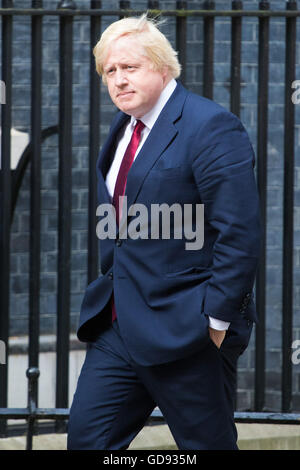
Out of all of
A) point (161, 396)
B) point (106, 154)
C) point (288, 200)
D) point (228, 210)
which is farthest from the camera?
point (288, 200)

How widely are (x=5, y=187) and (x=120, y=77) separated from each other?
1465 mm

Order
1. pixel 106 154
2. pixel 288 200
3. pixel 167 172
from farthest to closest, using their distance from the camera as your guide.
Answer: pixel 288 200
pixel 106 154
pixel 167 172

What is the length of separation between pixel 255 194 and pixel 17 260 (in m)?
4.55

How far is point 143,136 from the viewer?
3.61 metres

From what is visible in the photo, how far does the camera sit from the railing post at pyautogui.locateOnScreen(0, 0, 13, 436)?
15.6 feet

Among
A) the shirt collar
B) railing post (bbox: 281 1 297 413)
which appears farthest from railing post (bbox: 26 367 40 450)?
the shirt collar

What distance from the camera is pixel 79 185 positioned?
25.7 ft

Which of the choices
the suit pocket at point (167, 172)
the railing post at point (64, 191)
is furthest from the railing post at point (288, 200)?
the suit pocket at point (167, 172)

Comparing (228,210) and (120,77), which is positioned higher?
(120,77)

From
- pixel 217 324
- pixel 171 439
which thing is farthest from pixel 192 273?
pixel 171 439

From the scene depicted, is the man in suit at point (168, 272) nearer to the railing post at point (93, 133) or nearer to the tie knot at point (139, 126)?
the tie knot at point (139, 126)

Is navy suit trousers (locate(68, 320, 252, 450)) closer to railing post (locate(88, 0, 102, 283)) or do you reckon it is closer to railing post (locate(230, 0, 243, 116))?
railing post (locate(88, 0, 102, 283))

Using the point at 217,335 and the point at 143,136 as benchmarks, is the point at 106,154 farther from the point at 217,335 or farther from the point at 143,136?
the point at 217,335

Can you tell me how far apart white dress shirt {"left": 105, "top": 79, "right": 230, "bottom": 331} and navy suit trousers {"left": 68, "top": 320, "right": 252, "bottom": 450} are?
0.11 m
